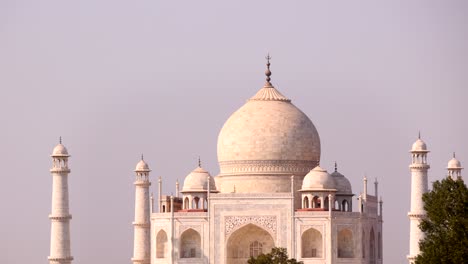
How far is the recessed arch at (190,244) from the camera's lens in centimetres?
7162

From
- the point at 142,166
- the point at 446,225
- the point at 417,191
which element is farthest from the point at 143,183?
the point at 446,225

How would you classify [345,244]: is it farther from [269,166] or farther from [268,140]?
[268,140]

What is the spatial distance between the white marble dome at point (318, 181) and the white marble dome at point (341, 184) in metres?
1.42

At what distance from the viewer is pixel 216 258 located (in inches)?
2798

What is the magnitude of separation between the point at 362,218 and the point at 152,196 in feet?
29.9

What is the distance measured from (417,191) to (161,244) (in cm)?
1067

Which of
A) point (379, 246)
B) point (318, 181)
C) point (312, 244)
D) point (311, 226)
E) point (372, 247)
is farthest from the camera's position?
point (379, 246)

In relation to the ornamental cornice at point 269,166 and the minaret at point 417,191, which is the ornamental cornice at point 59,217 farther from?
the minaret at point 417,191

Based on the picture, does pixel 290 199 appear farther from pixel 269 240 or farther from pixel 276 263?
pixel 276 263

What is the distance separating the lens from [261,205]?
71.0 metres

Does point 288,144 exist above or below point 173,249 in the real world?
above

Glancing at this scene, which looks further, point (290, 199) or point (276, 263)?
point (290, 199)

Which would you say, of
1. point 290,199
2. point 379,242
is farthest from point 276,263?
point 379,242

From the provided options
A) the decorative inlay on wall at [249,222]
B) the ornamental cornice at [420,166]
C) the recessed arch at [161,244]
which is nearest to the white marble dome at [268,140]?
the decorative inlay on wall at [249,222]
